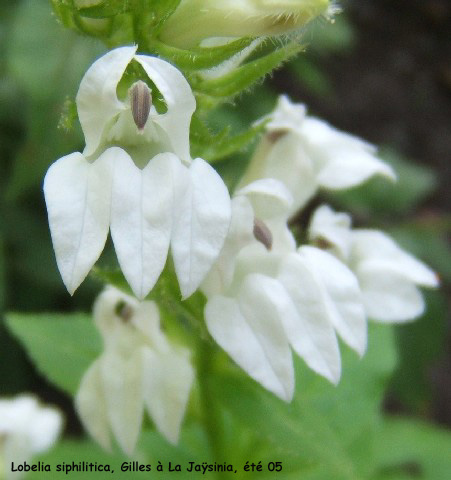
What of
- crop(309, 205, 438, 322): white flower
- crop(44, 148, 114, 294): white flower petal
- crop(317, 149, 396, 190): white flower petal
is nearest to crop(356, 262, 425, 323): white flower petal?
crop(309, 205, 438, 322): white flower

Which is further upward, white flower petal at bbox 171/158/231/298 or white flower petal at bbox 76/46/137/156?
white flower petal at bbox 76/46/137/156

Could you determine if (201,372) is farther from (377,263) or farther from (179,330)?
(377,263)

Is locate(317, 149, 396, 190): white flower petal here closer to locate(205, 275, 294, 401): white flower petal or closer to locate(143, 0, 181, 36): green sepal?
locate(205, 275, 294, 401): white flower petal

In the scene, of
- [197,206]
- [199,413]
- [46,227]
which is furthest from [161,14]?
[46,227]

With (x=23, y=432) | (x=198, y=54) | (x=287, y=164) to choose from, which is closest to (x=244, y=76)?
(x=198, y=54)

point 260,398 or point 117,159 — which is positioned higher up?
point 117,159

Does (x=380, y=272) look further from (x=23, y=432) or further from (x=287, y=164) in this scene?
(x=23, y=432)
